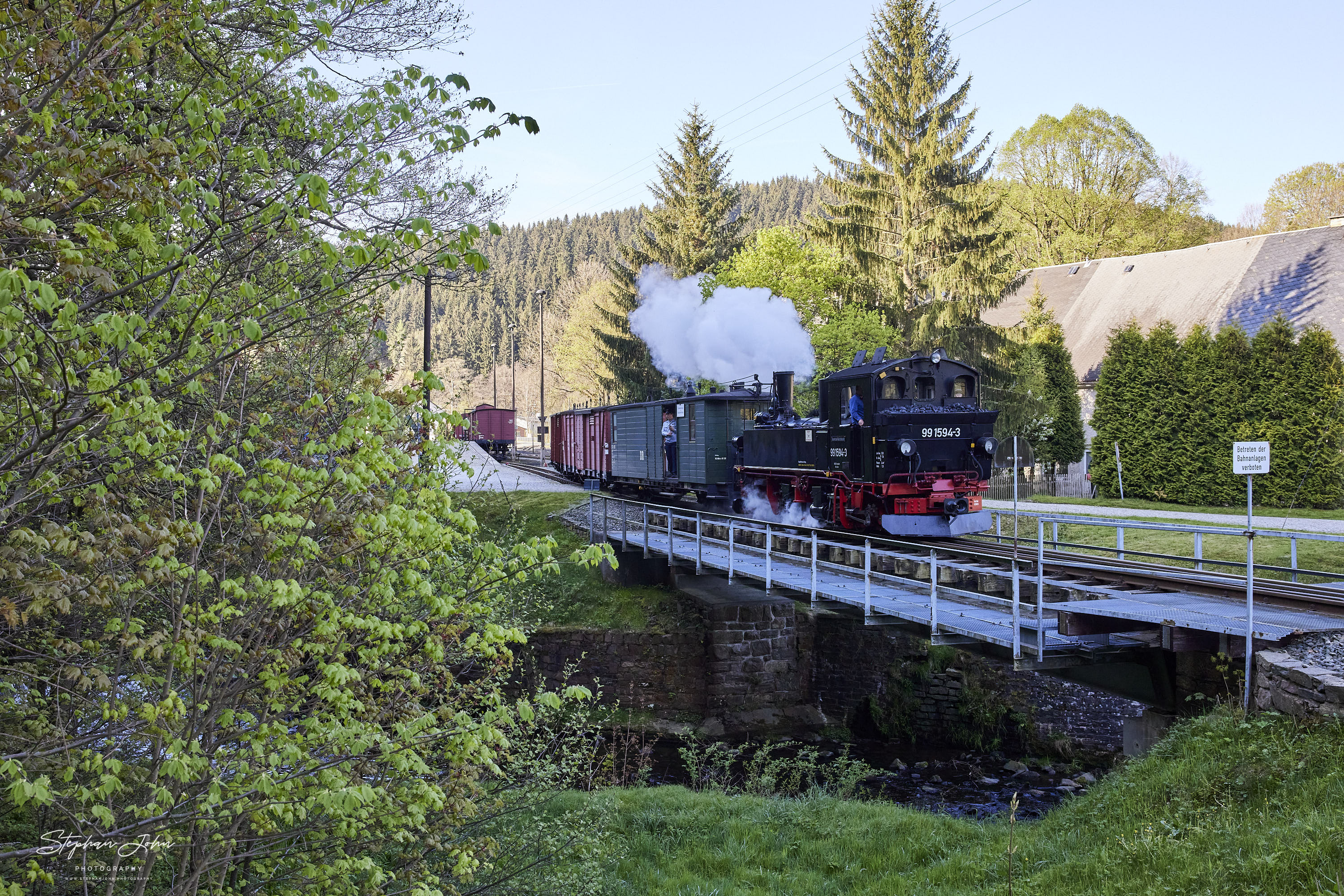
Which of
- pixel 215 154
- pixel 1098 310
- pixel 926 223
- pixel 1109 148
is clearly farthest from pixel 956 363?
pixel 1109 148

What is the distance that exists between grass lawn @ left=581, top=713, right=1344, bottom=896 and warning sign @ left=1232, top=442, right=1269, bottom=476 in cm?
220

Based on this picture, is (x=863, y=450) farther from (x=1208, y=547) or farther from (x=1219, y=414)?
(x=1219, y=414)

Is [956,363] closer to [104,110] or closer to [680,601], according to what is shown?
[680,601]

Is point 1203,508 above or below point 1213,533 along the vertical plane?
below

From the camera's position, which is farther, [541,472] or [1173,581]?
[541,472]

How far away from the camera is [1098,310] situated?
1481 inches

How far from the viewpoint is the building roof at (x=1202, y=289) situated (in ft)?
100

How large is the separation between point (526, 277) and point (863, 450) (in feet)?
375

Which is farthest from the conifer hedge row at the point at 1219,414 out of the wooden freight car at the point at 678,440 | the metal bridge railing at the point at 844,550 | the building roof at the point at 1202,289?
the metal bridge railing at the point at 844,550

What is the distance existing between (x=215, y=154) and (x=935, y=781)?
48.4 feet

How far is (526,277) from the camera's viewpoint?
125375 mm

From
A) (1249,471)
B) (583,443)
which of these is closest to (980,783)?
(1249,471)

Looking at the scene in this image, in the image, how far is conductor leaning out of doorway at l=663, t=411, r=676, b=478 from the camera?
73.5 feet

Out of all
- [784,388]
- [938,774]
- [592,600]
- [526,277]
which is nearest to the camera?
[938,774]
